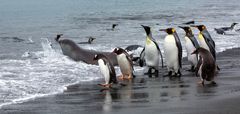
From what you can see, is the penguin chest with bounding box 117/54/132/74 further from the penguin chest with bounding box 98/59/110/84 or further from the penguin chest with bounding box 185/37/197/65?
the penguin chest with bounding box 185/37/197/65

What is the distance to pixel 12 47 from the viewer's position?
17828mm

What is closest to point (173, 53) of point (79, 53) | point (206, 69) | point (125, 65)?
point (125, 65)

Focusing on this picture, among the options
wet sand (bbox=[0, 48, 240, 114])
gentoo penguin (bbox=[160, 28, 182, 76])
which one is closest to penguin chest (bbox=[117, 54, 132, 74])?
wet sand (bbox=[0, 48, 240, 114])

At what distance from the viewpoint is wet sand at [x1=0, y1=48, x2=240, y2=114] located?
7.15 m

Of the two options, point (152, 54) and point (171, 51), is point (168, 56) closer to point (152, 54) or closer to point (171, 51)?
point (171, 51)

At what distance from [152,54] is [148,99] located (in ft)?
13.4

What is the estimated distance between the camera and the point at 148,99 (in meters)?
8.21

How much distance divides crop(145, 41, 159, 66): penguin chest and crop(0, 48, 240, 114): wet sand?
4.27ft

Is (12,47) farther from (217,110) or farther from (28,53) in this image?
(217,110)

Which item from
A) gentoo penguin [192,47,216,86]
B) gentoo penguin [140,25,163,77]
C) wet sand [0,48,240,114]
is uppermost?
gentoo penguin [140,25,163,77]

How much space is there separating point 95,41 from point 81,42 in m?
0.53

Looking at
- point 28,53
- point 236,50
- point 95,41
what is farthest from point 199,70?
point 95,41

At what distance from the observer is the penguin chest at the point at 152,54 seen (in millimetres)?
12211

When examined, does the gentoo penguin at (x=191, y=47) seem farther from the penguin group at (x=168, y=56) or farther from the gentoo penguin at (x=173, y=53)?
the gentoo penguin at (x=173, y=53)
